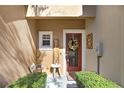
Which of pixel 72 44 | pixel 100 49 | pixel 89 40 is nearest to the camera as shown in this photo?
pixel 100 49

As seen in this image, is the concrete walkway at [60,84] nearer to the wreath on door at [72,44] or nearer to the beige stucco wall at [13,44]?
the beige stucco wall at [13,44]

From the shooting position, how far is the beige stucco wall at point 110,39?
915 centimetres

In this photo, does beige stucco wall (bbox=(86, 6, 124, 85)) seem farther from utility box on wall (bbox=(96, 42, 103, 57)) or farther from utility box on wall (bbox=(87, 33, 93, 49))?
utility box on wall (bbox=(87, 33, 93, 49))

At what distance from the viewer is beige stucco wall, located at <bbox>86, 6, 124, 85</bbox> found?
30.0 feet

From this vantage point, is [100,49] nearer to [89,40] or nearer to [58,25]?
[89,40]

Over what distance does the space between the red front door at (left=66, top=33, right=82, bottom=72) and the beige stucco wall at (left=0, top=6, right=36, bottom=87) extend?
139 inches

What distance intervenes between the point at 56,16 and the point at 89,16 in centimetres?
156

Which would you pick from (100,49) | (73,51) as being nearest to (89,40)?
(73,51)

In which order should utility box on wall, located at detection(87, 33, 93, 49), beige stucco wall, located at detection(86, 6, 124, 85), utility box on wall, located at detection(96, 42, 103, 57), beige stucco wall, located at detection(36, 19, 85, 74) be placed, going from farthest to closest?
beige stucco wall, located at detection(36, 19, 85, 74), utility box on wall, located at detection(87, 33, 93, 49), utility box on wall, located at detection(96, 42, 103, 57), beige stucco wall, located at detection(86, 6, 124, 85)

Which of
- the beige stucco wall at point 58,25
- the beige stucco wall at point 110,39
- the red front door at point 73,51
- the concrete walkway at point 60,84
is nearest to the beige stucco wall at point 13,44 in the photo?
the concrete walkway at point 60,84

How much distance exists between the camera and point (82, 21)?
16703 millimetres

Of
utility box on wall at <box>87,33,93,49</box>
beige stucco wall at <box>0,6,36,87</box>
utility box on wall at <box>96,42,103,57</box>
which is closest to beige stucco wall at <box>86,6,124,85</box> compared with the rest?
utility box on wall at <box>96,42,103,57</box>

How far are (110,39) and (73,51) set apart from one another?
650 cm

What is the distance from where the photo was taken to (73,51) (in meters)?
17.1
